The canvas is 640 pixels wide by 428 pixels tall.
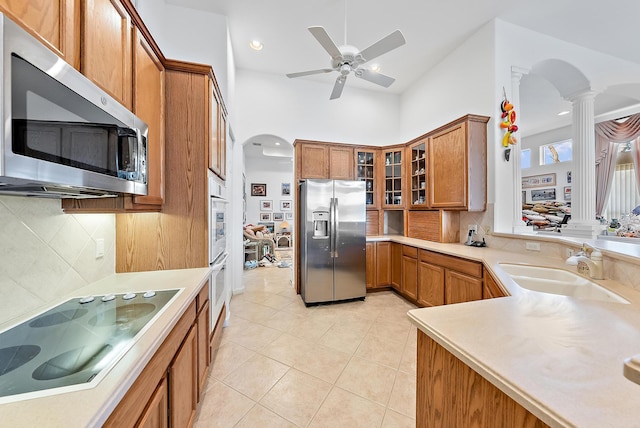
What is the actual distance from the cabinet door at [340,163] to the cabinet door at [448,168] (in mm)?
1188

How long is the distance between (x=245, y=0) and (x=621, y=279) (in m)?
3.84

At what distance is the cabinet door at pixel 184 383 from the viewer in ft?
3.36

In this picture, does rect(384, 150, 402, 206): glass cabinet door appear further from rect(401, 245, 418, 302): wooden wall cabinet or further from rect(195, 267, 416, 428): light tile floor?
rect(195, 267, 416, 428): light tile floor

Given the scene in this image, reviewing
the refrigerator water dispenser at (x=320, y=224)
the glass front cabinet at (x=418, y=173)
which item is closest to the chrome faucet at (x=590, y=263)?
the glass front cabinet at (x=418, y=173)

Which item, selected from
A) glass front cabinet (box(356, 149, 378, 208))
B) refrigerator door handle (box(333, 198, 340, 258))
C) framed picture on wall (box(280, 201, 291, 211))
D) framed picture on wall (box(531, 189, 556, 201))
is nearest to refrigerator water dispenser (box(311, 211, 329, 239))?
refrigerator door handle (box(333, 198, 340, 258))

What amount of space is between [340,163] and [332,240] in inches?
51.6

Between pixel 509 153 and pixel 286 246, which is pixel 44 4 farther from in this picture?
pixel 286 246

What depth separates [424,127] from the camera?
3891 mm

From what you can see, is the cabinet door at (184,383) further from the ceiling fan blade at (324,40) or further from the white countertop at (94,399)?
the ceiling fan blade at (324,40)

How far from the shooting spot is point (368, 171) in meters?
4.05

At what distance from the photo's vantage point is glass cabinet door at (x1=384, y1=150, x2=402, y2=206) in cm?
397

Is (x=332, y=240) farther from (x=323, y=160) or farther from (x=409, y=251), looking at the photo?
(x=323, y=160)

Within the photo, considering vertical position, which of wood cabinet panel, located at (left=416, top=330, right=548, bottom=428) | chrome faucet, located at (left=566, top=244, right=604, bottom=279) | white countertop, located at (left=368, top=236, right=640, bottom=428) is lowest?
wood cabinet panel, located at (left=416, top=330, right=548, bottom=428)

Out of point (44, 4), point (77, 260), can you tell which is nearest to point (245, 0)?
point (44, 4)
